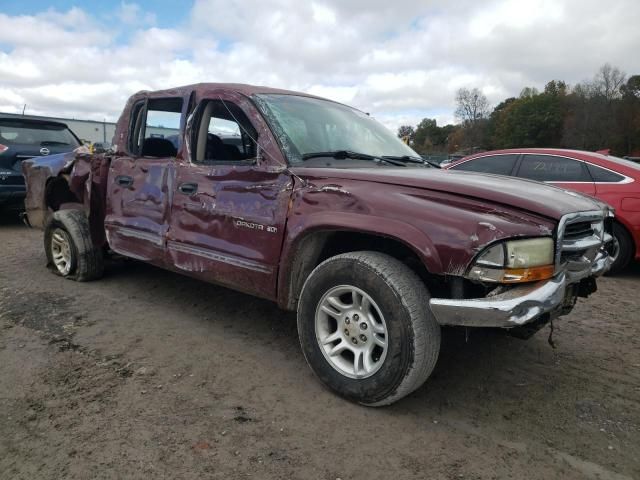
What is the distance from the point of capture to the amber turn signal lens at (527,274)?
7.73 feet

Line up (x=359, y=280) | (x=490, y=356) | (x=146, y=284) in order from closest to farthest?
Result: (x=359, y=280), (x=490, y=356), (x=146, y=284)

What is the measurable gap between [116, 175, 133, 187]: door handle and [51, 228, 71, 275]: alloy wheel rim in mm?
1124

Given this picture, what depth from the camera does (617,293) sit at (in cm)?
514

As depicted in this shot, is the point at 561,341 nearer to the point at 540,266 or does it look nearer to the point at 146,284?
the point at 540,266

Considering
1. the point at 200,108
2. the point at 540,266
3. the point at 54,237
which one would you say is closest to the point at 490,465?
the point at 540,266

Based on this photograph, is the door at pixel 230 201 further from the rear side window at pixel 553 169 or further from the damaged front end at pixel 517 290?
the rear side window at pixel 553 169

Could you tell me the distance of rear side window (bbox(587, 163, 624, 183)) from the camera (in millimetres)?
5762

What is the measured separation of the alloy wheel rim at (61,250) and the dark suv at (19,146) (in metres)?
3.38

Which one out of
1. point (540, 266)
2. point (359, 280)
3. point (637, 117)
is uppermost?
point (637, 117)

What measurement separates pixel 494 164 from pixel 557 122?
70.9 metres

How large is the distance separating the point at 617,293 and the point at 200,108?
4543mm

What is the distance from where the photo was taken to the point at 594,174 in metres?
5.95

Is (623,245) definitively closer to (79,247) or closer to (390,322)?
(390,322)

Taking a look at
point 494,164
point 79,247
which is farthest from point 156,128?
point 494,164
